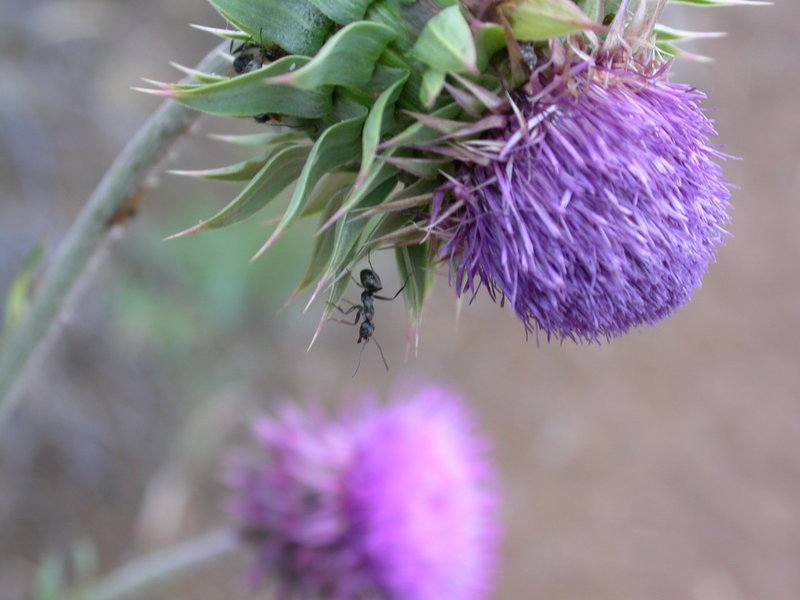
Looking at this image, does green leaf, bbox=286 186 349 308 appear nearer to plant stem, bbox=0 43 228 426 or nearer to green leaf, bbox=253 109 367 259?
green leaf, bbox=253 109 367 259

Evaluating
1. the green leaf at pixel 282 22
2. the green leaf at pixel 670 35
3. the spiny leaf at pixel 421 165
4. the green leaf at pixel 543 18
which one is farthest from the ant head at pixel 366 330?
the green leaf at pixel 670 35

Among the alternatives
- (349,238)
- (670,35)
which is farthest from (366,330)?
(670,35)

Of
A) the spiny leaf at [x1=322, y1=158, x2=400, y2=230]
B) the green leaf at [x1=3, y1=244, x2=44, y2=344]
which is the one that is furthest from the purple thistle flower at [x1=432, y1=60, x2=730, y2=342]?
the green leaf at [x1=3, y1=244, x2=44, y2=344]

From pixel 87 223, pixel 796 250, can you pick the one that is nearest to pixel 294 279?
pixel 87 223

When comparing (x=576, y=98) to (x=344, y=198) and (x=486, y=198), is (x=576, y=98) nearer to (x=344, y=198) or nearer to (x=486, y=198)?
(x=486, y=198)

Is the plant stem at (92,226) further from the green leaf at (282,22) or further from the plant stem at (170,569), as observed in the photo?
the plant stem at (170,569)
